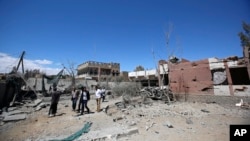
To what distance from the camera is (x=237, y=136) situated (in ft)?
19.2

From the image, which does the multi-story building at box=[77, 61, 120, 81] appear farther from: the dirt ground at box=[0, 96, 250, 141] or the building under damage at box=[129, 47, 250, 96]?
the dirt ground at box=[0, 96, 250, 141]

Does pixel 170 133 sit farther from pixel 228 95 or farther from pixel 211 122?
pixel 228 95

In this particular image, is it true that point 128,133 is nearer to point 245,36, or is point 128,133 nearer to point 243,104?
point 243,104

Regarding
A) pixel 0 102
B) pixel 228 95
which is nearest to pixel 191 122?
pixel 228 95

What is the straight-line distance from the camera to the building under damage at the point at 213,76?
42.6 feet

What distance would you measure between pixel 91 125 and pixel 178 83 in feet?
40.7

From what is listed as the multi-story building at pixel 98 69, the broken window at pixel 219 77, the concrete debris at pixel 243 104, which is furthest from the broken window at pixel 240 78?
the multi-story building at pixel 98 69

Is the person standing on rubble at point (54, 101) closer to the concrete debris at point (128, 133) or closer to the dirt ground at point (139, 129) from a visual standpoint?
the dirt ground at point (139, 129)

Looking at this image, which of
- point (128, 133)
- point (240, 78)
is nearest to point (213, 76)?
point (240, 78)

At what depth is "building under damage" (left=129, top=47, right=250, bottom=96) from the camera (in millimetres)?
12984

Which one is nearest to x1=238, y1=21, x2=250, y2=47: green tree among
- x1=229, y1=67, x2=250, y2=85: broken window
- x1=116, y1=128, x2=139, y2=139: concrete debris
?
x1=229, y1=67, x2=250, y2=85: broken window

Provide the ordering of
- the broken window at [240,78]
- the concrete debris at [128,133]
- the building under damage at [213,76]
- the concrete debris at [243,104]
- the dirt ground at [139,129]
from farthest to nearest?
1. the broken window at [240,78]
2. the building under damage at [213,76]
3. the concrete debris at [243,104]
4. the dirt ground at [139,129]
5. the concrete debris at [128,133]

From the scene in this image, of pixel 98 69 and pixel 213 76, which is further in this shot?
pixel 98 69

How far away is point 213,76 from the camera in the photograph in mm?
14555
